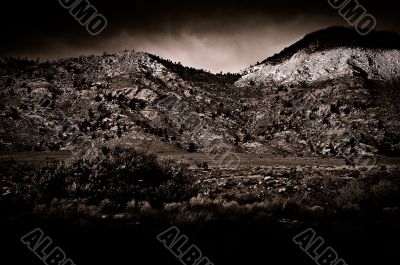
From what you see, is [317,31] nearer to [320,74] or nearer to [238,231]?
[320,74]

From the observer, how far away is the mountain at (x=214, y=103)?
4822 cm

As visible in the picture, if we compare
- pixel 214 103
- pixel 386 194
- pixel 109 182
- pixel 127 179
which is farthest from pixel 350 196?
pixel 214 103

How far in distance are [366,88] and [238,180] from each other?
46001mm

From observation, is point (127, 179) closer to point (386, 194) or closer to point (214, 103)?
point (386, 194)

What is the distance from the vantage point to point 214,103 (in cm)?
6059

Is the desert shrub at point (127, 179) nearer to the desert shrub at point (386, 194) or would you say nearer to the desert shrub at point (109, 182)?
the desert shrub at point (109, 182)

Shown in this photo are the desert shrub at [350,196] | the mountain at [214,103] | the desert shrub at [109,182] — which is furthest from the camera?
the mountain at [214,103]

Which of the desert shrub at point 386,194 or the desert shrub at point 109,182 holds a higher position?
the desert shrub at point 386,194

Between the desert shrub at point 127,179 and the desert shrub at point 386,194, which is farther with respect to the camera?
the desert shrub at point 127,179

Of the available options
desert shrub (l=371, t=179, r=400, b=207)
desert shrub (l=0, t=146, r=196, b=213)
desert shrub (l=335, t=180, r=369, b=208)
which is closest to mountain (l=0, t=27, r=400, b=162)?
desert shrub (l=0, t=146, r=196, b=213)

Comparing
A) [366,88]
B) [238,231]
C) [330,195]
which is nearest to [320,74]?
[366,88]

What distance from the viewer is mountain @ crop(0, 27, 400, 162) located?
48.2 m

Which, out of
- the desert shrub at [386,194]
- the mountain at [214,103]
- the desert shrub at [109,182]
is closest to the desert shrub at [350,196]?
the desert shrub at [386,194]

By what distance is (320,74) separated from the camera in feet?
214
